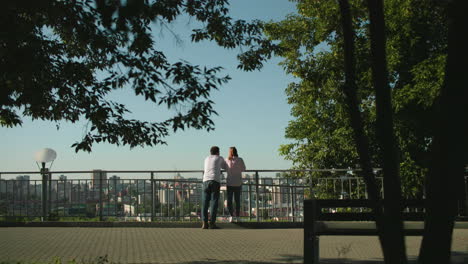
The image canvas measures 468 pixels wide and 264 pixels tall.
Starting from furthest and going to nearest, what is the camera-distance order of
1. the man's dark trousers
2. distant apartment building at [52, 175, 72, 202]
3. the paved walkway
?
distant apartment building at [52, 175, 72, 202]
the man's dark trousers
the paved walkway

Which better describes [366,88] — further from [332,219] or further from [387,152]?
[387,152]

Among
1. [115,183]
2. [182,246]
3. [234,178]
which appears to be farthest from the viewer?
[115,183]

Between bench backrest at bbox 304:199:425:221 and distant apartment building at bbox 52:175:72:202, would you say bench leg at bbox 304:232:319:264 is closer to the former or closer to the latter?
bench backrest at bbox 304:199:425:221

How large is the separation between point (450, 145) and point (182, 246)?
22.4 feet

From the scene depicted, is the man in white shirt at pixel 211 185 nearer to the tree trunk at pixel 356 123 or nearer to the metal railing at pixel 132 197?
the metal railing at pixel 132 197

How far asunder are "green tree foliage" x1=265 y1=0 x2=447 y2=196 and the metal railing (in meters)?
8.04

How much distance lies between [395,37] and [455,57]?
21878mm

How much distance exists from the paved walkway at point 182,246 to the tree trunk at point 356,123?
3271 mm

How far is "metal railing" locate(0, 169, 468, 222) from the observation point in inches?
536

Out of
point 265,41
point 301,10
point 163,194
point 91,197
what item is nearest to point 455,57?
point 265,41

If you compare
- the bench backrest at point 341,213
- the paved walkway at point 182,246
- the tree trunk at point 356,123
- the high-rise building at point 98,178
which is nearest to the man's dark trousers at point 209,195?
the paved walkway at point 182,246

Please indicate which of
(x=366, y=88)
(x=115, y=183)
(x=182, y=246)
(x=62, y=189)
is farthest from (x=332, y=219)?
(x=366, y=88)

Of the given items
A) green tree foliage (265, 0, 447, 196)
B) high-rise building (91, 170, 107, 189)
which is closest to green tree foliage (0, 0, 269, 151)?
high-rise building (91, 170, 107, 189)

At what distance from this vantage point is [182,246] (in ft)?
29.9
